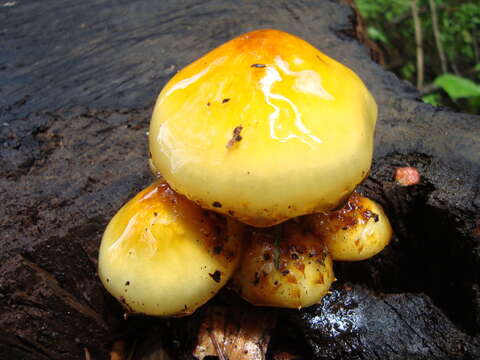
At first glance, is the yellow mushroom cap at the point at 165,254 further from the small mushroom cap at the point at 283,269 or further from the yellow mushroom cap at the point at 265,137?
the yellow mushroom cap at the point at 265,137

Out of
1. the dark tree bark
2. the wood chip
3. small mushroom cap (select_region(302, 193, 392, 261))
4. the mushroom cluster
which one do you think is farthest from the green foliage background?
the wood chip

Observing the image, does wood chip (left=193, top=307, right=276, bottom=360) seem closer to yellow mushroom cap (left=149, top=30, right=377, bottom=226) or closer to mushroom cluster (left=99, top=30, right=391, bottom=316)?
mushroom cluster (left=99, top=30, right=391, bottom=316)

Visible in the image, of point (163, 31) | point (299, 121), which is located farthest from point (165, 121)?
point (163, 31)

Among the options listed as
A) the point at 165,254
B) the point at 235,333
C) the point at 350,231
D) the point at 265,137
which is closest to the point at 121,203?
the point at 165,254

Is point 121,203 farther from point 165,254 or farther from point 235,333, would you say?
point 235,333

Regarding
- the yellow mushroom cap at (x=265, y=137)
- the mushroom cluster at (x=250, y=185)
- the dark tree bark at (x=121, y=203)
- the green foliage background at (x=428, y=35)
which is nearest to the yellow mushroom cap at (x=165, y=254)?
the mushroom cluster at (x=250, y=185)

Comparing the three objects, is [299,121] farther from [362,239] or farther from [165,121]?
[362,239]
